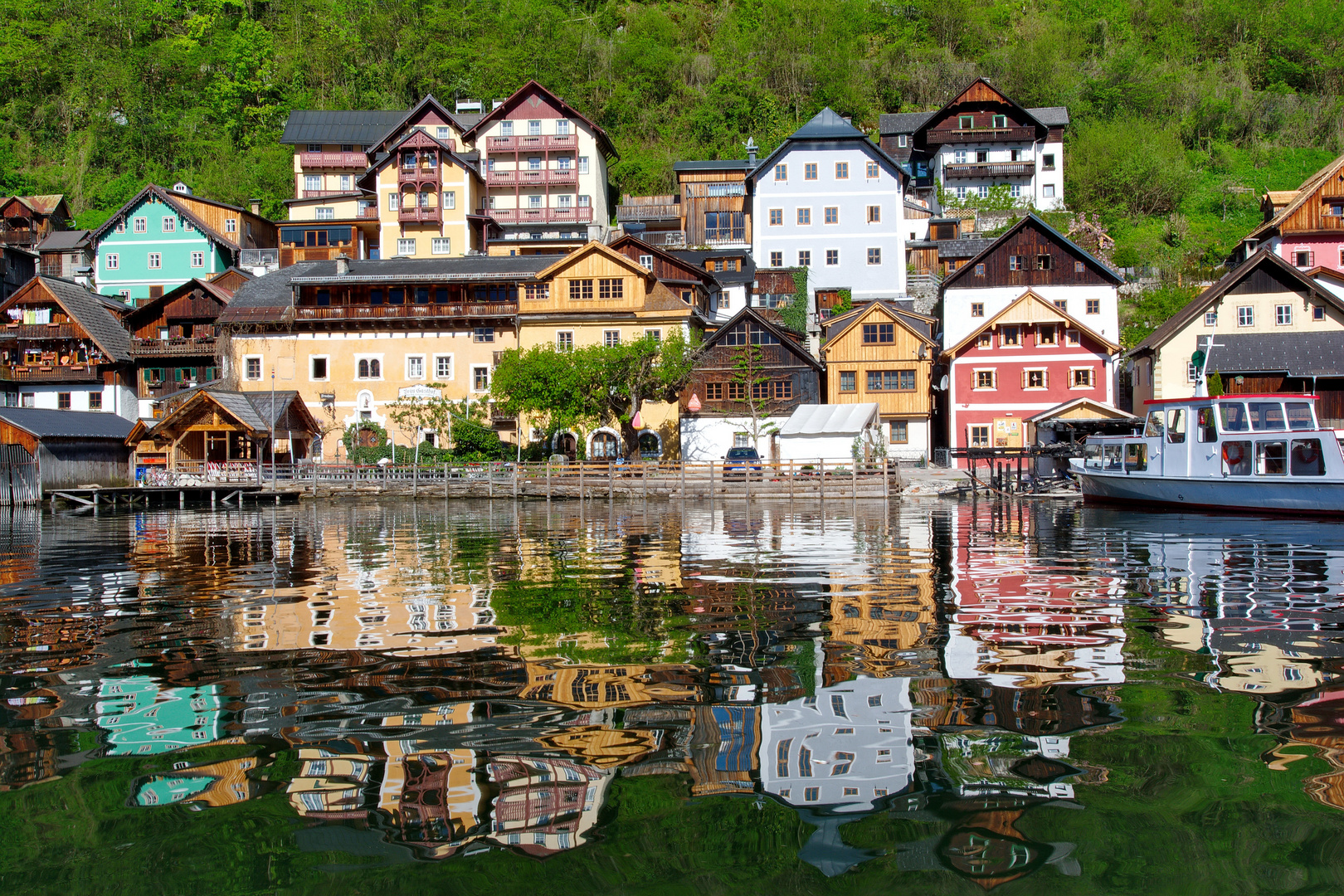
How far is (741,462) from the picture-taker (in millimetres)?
48781

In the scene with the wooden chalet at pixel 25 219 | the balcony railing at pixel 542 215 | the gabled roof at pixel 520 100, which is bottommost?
the balcony railing at pixel 542 215

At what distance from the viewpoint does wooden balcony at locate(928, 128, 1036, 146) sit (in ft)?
249

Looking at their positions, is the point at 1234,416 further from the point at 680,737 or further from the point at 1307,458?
the point at 680,737

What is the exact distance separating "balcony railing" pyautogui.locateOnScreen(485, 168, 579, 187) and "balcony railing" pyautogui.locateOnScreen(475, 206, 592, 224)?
2.07 m

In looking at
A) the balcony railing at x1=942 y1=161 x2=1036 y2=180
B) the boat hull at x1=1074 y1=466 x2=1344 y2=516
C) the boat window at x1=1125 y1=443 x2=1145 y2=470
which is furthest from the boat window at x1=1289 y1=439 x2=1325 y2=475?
the balcony railing at x1=942 y1=161 x2=1036 y2=180

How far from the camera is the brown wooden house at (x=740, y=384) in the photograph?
55.2m

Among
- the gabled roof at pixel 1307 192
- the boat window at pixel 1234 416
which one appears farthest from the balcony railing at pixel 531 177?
the boat window at pixel 1234 416

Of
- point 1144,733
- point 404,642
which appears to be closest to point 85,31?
point 404,642

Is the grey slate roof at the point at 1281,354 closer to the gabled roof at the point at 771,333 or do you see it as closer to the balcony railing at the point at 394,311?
the gabled roof at the point at 771,333

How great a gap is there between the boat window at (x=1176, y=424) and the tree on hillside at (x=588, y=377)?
76.5 ft

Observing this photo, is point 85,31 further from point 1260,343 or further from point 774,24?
point 1260,343

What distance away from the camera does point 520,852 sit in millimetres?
5957

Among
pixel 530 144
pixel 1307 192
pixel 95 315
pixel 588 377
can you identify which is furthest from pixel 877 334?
pixel 95 315

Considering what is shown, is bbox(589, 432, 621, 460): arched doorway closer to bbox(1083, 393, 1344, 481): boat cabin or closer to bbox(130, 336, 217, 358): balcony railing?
bbox(130, 336, 217, 358): balcony railing
